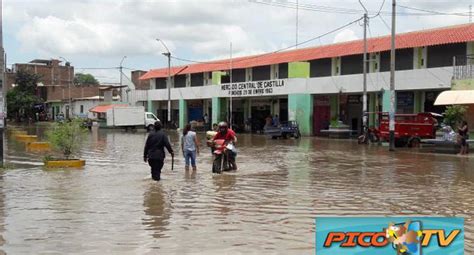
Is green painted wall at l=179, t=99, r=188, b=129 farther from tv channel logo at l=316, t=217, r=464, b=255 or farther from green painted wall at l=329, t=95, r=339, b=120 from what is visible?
tv channel logo at l=316, t=217, r=464, b=255

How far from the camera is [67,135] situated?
17.2m

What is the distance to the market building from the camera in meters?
32.7

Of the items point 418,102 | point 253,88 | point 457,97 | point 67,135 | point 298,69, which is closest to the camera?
point 67,135

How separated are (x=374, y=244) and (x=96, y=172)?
12739 millimetres

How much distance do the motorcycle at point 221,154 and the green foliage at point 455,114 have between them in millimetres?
14210

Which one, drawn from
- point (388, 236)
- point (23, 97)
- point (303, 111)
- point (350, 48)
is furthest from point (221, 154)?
point (23, 97)

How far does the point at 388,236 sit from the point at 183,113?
52558mm

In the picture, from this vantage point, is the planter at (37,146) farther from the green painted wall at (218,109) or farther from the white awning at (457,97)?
the green painted wall at (218,109)

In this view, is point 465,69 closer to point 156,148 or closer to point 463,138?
point 463,138

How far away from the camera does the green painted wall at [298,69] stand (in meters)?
41.2

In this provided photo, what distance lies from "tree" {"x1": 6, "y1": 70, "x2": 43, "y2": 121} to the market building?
992 inches

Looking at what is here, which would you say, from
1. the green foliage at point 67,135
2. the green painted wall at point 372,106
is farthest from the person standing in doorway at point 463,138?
the green foliage at point 67,135

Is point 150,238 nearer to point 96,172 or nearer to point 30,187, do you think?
point 30,187

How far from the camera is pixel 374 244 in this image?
12.4 ft
